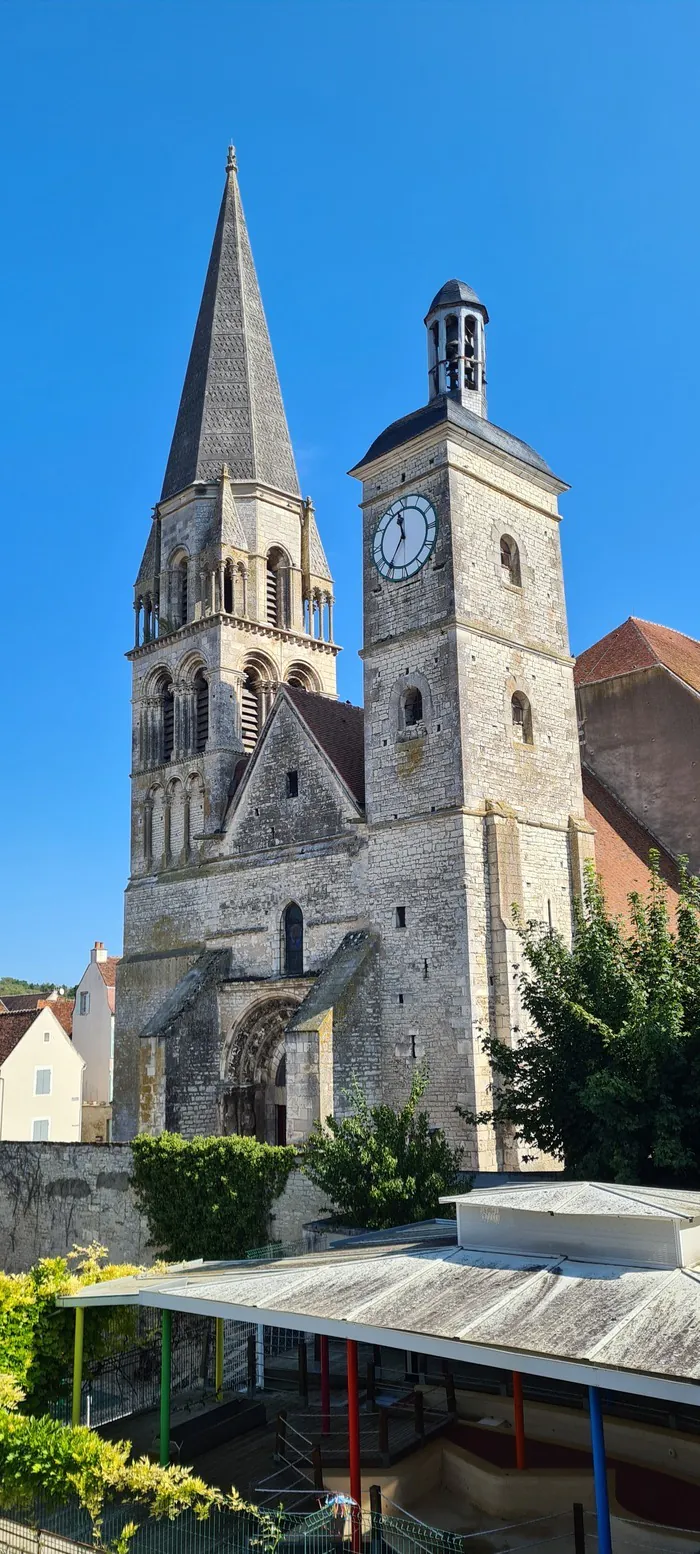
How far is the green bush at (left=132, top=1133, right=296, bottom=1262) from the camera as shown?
1756cm

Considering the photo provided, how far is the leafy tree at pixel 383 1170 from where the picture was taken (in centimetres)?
1417

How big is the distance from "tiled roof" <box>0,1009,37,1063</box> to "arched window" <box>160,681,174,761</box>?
9080 millimetres

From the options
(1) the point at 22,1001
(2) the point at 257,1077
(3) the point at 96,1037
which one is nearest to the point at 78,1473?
(2) the point at 257,1077

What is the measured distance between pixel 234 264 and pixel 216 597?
11.6 metres

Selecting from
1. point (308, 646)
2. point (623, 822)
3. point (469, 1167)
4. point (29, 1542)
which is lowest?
point (29, 1542)

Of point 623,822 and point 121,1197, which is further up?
point 623,822

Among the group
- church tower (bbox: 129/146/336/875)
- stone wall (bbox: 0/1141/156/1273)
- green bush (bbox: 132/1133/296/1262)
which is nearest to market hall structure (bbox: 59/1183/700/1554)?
green bush (bbox: 132/1133/296/1262)

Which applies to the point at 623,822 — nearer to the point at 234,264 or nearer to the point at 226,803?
the point at 226,803

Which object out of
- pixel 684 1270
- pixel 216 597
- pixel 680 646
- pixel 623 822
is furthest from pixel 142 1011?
pixel 684 1270

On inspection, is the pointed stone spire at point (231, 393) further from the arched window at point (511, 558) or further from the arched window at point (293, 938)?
the arched window at point (293, 938)

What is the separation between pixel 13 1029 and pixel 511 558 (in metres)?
19.2

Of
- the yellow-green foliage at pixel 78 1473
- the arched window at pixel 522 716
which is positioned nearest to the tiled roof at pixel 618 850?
the arched window at pixel 522 716

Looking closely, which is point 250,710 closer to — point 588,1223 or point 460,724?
point 460,724

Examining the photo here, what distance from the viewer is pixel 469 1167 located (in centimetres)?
1812
